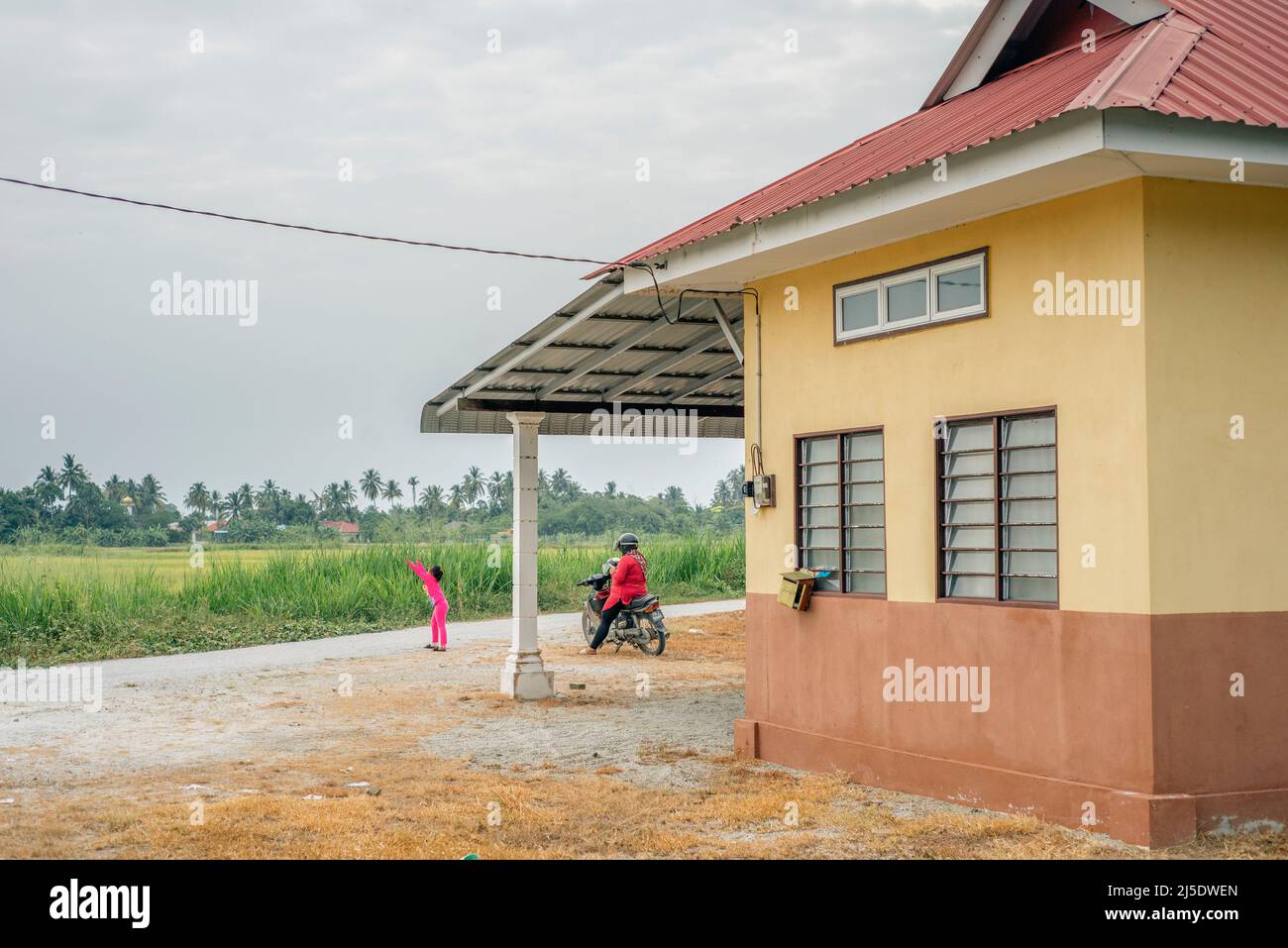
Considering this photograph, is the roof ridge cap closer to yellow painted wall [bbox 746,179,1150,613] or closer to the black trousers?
yellow painted wall [bbox 746,179,1150,613]

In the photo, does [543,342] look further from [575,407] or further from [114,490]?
[114,490]

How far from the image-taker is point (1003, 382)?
27.5 ft

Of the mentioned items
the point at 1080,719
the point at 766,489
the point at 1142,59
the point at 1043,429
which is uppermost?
the point at 1142,59

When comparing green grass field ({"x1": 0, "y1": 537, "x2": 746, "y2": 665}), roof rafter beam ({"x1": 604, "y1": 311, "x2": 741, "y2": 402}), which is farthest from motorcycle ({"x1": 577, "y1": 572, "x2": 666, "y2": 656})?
green grass field ({"x1": 0, "y1": 537, "x2": 746, "y2": 665})

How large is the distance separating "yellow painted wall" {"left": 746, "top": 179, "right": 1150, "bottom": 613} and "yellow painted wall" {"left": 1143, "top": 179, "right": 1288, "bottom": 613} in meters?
0.14

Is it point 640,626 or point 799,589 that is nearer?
point 799,589

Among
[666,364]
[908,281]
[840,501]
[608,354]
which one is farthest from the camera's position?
[666,364]

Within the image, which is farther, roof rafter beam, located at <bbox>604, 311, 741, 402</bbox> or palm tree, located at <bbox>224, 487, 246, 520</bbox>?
palm tree, located at <bbox>224, 487, 246, 520</bbox>

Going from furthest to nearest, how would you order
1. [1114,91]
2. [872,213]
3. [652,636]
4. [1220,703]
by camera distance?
1. [652,636]
2. [872,213]
3. [1220,703]
4. [1114,91]

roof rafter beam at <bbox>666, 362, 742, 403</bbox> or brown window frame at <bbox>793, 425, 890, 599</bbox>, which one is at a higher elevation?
roof rafter beam at <bbox>666, 362, 742, 403</bbox>

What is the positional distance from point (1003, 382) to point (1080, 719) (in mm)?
2141


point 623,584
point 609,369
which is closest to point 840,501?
point 609,369

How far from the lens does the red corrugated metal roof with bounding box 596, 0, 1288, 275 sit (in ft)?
23.5

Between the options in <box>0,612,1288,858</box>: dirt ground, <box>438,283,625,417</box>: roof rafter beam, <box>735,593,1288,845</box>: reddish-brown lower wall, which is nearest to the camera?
<box>735,593,1288,845</box>: reddish-brown lower wall
